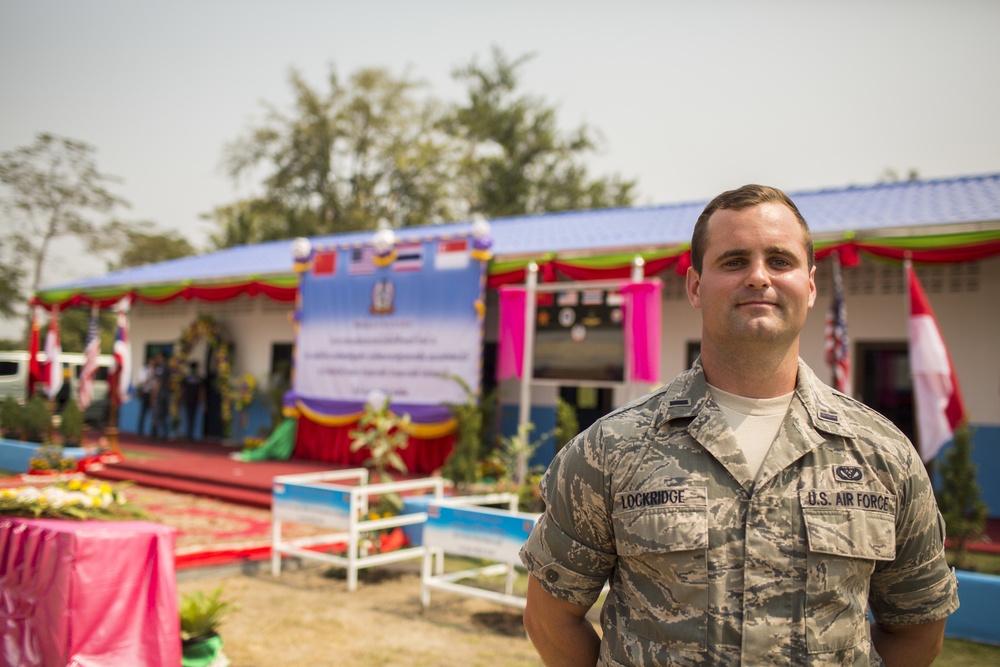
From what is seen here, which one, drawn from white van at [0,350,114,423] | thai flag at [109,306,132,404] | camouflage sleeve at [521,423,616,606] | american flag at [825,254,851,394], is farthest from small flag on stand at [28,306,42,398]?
camouflage sleeve at [521,423,616,606]

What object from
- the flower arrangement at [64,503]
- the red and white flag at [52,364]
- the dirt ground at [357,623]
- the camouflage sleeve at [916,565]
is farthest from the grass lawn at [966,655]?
the red and white flag at [52,364]

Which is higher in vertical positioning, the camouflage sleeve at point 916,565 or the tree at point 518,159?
the tree at point 518,159

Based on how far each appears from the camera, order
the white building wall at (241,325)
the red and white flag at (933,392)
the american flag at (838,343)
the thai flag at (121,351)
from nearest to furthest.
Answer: the red and white flag at (933,392) < the american flag at (838,343) < the thai flag at (121,351) < the white building wall at (241,325)

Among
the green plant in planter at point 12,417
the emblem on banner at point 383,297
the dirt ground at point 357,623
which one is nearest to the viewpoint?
the dirt ground at point 357,623

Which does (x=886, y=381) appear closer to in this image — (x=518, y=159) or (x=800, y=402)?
(x=800, y=402)

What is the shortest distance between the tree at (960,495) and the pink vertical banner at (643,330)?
10.1ft

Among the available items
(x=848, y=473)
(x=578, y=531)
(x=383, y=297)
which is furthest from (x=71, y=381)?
(x=848, y=473)

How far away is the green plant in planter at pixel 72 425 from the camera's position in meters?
14.0

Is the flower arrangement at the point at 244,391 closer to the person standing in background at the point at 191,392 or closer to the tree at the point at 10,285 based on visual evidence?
the person standing in background at the point at 191,392

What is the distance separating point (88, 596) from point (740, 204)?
3.43 m

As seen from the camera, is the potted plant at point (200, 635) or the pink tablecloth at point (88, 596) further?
the potted plant at point (200, 635)

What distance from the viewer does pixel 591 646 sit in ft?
5.79

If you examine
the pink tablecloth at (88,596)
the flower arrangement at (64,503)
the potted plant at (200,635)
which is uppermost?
the flower arrangement at (64,503)

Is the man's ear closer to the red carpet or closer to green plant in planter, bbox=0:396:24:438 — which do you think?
the red carpet
